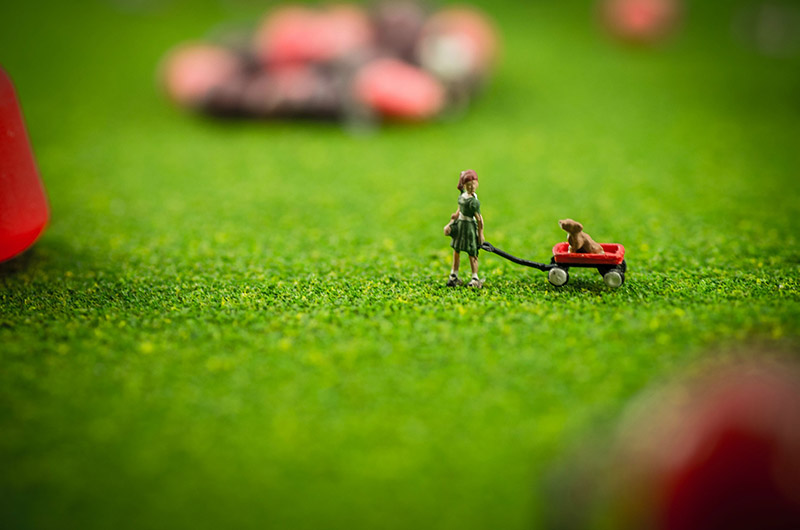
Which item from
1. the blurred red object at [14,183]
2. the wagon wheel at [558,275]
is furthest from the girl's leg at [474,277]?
the blurred red object at [14,183]

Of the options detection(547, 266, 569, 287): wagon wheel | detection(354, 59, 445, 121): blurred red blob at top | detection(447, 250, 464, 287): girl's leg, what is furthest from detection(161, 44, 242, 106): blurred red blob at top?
detection(547, 266, 569, 287): wagon wheel

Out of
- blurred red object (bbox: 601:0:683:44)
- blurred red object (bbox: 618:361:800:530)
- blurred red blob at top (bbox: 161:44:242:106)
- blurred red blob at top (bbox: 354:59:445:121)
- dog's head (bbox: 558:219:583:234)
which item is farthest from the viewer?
blurred red object (bbox: 601:0:683:44)

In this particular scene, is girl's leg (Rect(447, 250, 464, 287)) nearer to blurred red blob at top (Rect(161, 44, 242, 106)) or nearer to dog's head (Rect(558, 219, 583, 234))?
dog's head (Rect(558, 219, 583, 234))

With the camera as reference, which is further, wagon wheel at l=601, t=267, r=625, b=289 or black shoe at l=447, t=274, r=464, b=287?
black shoe at l=447, t=274, r=464, b=287

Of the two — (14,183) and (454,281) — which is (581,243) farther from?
(14,183)

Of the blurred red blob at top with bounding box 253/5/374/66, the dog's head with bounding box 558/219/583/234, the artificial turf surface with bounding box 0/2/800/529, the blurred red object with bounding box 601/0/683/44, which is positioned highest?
the blurred red object with bounding box 601/0/683/44

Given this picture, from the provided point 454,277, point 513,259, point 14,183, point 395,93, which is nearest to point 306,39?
point 395,93

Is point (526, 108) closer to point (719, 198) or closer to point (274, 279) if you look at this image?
point (719, 198)
